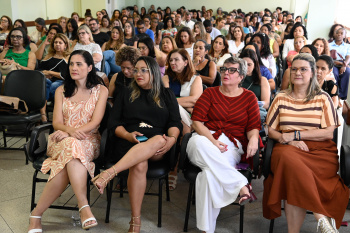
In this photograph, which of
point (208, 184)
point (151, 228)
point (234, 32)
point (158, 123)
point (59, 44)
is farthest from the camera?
point (234, 32)

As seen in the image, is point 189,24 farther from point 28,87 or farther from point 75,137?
point 75,137

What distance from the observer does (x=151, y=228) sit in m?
2.74

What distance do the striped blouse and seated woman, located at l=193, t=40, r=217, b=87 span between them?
5.19 feet

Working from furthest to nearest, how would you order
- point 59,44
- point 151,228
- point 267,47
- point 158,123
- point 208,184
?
point 267,47
point 59,44
point 158,123
point 151,228
point 208,184

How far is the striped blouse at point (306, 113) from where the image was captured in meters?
2.72

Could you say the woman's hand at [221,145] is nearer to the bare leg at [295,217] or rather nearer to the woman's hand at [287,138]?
the woman's hand at [287,138]

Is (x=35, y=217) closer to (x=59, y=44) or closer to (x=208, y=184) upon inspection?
(x=208, y=184)

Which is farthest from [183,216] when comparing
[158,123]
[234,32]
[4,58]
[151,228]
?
[234,32]

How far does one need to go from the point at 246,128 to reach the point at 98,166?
1.15m

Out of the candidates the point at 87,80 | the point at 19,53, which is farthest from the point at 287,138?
the point at 19,53

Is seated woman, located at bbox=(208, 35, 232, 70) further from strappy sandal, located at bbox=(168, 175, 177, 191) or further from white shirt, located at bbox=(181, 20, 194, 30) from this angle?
white shirt, located at bbox=(181, 20, 194, 30)

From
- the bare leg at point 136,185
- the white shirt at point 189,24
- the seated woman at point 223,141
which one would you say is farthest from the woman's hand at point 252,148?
the white shirt at point 189,24

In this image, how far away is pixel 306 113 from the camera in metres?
2.74

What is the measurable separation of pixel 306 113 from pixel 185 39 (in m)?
3.40
